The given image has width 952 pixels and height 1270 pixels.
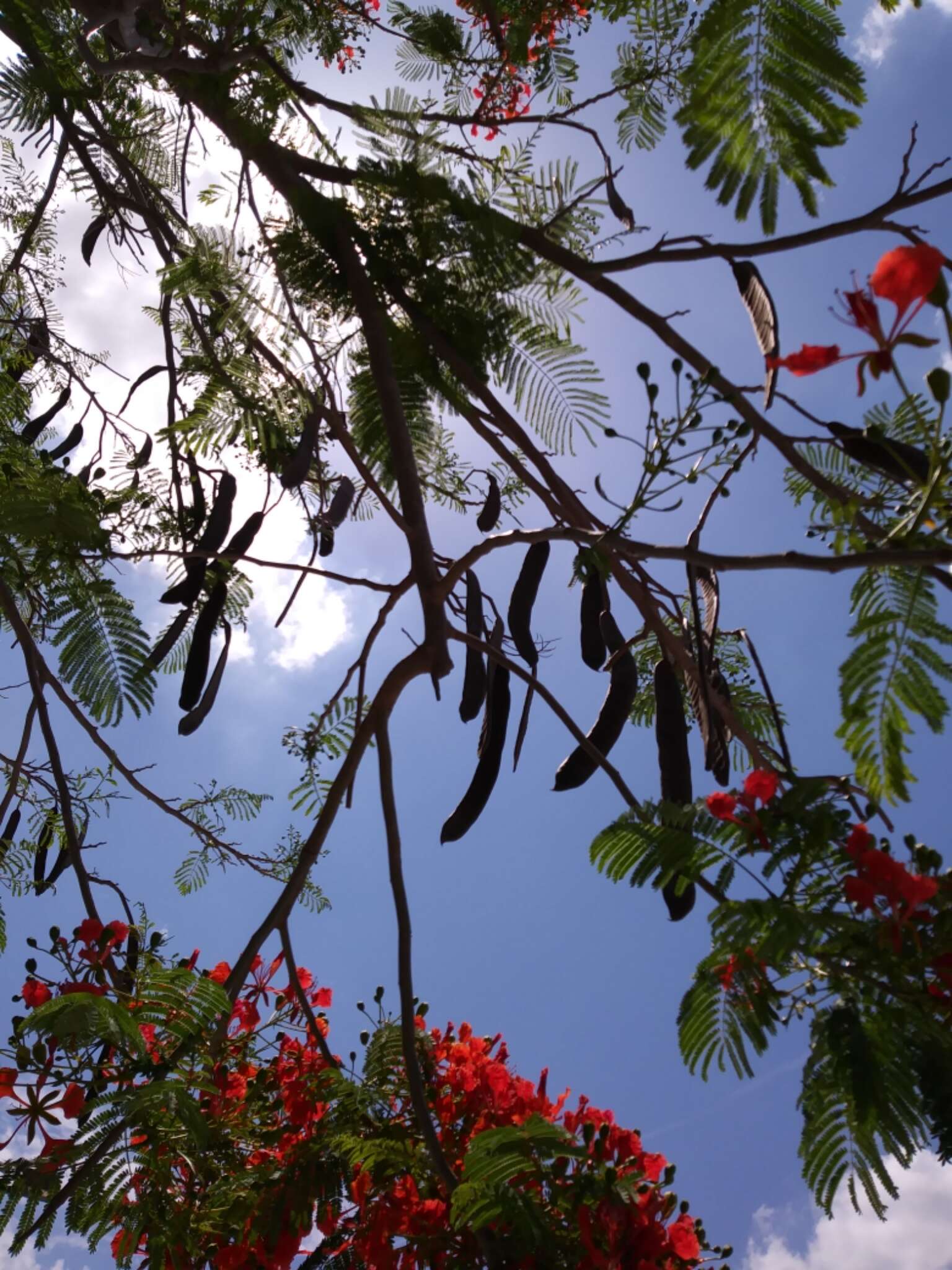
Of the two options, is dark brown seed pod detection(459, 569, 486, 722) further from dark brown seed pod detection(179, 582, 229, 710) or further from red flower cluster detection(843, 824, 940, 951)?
red flower cluster detection(843, 824, 940, 951)

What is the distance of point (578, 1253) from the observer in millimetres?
1326

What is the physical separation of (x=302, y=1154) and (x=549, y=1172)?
40cm

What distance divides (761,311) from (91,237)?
278cm

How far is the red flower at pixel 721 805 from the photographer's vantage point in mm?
1126

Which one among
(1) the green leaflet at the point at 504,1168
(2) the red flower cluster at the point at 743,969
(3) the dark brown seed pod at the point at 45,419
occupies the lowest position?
(1) the green leaflet at the point at 504,1168

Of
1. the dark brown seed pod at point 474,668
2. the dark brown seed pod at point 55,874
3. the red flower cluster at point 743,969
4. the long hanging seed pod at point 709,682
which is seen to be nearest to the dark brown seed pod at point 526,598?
the dark brown seed pod at point 474,668

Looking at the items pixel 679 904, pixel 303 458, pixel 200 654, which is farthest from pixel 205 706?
pixel 679 904

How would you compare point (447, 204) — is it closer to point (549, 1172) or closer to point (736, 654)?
point (549, 1172)

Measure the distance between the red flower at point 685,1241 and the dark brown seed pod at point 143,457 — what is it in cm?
227

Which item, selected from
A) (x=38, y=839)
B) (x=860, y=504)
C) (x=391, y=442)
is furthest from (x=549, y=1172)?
(x=38, y=839)

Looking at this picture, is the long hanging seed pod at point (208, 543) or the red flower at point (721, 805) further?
the long hanging seed pod at point (208, 543)

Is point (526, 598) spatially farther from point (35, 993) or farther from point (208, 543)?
point (35, 993)

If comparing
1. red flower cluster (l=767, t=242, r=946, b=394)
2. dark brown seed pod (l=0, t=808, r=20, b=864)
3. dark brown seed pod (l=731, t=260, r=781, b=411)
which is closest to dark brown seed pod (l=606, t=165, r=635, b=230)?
dark brown seed pod (l=731, t=260, r=781, b=411)

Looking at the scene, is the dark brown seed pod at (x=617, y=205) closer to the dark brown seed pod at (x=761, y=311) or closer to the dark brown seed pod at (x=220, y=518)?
the dark brown seed pod at (x=761, y=311)
